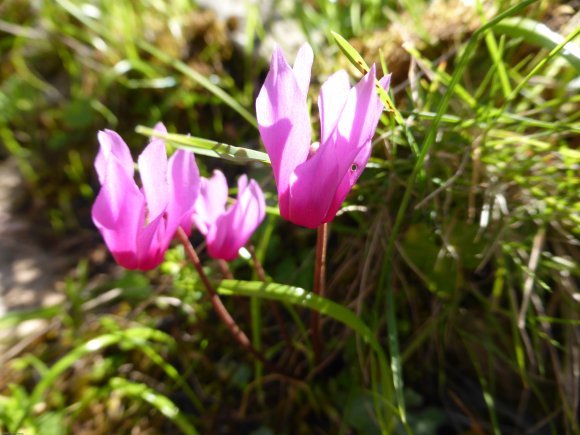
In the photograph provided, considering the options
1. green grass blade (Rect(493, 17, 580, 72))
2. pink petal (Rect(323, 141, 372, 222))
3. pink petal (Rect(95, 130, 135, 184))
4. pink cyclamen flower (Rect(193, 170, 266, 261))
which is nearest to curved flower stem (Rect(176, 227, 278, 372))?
pink cyclamen flower (Rect(193, 170, 266, 261))

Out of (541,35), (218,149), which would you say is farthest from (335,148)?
(541,35)

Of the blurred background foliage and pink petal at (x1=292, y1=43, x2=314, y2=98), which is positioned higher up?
pink petal at (x1=292, y1=43, x2=314, y2=98)

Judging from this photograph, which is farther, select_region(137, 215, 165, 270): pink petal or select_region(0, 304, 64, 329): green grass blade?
select_region(0, 304, 64, 329): green grass blade

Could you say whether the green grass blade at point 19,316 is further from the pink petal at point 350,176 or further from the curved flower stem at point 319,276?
the pink petal at point 350,176

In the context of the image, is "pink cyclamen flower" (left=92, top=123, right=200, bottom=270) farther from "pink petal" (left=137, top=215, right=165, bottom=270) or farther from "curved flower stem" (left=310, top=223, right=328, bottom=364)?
"curved flower stem" (left=310, top=223, right=328, bottom=364)

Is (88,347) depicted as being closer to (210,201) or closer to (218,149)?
(210,201)

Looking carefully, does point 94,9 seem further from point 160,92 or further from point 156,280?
point 156,280

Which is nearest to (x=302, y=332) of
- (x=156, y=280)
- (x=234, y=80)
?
(x=156, y=280)
